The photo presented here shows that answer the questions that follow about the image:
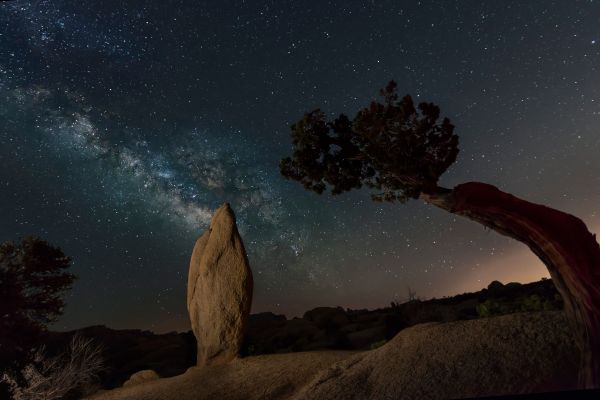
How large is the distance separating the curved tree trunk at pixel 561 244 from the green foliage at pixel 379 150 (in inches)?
49.7

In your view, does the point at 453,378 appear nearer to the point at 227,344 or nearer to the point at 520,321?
the point at 520,321

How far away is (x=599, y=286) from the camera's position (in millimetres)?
8219

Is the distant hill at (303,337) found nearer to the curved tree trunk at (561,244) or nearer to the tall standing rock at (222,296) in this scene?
the tall standing rock at (222,296)

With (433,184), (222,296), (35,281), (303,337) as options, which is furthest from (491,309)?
(35,281)

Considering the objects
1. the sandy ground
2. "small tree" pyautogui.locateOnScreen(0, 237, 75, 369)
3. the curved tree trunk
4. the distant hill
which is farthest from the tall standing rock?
the curved tree trunk

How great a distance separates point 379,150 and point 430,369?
5556 millimetres

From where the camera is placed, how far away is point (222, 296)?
1819 centimetres

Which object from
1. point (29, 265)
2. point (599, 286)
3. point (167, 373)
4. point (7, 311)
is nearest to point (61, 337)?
point (167, 373)

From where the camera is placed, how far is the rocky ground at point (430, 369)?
9.73 meters

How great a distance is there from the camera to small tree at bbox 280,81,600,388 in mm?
8414

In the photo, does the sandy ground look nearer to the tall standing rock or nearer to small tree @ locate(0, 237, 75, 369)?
the tall standing rock

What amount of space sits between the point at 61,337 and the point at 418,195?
41942 millimetres

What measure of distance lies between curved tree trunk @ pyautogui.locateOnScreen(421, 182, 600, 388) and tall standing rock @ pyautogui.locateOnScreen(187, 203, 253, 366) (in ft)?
35.4

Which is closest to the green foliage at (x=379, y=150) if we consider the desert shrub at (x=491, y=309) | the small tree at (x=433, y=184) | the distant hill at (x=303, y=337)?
the small tree at (x=433, y=184)
